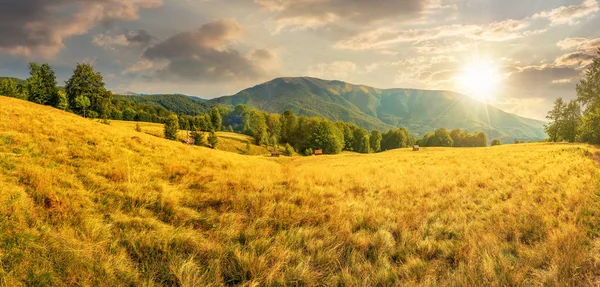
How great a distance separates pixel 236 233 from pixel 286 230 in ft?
3.54

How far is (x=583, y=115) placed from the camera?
5403 centimetres

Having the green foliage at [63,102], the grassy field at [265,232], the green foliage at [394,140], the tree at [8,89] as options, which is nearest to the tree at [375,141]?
the green foliage at [394,140]

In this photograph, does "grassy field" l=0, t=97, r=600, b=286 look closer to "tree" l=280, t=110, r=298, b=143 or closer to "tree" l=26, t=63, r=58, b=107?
"tree" l=26, t=63, r=58, b=107

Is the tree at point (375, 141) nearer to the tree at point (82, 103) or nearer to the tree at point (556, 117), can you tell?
the tree at point (556, 117)

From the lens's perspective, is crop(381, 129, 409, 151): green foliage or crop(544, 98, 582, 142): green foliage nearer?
crop(544, 98, 582, 142): green foliage

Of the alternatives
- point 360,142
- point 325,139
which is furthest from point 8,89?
point 360,142

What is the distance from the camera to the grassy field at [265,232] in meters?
3.46

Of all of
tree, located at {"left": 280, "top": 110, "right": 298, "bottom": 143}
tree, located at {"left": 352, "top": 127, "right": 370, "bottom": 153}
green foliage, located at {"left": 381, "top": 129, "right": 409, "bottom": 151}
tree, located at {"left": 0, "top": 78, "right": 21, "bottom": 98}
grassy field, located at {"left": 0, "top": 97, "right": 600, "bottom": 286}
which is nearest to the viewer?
grassy field, located at {"left": 0, "top": 97, "right": 600, "bottom": 286}

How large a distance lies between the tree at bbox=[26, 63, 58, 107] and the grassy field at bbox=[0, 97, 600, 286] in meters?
90.7

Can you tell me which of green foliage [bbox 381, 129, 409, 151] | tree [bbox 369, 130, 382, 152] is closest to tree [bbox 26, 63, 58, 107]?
tree [bbox 369, 130, 382, 152]

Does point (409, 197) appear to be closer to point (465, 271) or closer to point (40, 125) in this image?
point (465, 271)

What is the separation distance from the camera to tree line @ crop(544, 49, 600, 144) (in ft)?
130

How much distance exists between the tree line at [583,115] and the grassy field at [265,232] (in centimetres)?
4893

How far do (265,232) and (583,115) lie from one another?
8284cm
